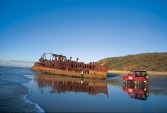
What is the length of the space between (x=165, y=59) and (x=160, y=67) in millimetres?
12260

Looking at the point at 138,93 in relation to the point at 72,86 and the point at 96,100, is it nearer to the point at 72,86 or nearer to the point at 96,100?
the point at 96,100

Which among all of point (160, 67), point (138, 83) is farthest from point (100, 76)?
point (160, 67)

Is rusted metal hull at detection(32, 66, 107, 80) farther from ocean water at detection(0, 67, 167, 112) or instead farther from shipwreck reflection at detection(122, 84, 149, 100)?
ocean water at detection(0, 67, 167, 112)

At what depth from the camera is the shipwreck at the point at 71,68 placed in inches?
1559

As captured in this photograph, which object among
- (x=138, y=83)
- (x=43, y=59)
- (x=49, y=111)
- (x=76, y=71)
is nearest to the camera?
(x=49, y=111)

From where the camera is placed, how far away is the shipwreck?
39.6 m

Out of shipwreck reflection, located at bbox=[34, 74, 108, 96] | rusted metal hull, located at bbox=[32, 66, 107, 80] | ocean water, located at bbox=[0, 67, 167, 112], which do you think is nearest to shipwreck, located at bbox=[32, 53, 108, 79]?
rusted metal hull, located at bbox=[32, 66, 107, 80]

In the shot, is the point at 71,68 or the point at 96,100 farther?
the point at 71,68

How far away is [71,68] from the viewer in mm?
43750

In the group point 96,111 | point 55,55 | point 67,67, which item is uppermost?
point 55,55

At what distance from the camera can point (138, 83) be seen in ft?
88.1

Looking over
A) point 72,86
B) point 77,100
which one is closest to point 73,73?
point 72,86

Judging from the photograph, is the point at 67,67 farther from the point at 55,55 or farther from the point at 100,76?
the point at 100,76

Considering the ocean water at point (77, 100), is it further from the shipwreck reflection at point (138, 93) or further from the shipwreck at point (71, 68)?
the shipwreck at point (71, 68)
